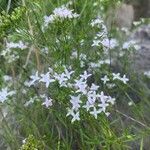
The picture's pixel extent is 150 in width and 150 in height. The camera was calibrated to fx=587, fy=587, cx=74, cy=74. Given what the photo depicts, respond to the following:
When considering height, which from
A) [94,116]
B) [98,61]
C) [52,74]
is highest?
[98,61]

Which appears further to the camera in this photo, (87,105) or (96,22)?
(96,22)

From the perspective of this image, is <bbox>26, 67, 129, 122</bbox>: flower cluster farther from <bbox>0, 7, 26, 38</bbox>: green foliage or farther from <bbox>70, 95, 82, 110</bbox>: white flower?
<bbox>0, 7, 26, 38</bbox>: green foliage

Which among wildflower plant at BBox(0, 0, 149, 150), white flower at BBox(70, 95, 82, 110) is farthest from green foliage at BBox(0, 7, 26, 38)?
white flower at BBox(70, 95, 82, 110)

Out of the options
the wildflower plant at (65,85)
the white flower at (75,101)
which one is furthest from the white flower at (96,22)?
the white flower at (75,101)

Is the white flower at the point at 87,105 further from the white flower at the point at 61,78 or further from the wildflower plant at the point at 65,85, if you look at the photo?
the white flower at the point at 61,78

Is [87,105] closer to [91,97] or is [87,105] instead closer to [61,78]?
[91,97]

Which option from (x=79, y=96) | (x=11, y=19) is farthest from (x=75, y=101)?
(x=11, y=19)

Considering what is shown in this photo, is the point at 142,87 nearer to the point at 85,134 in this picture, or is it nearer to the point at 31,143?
the point at 85,134

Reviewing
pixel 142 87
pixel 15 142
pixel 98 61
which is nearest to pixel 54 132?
pixel 15 142
